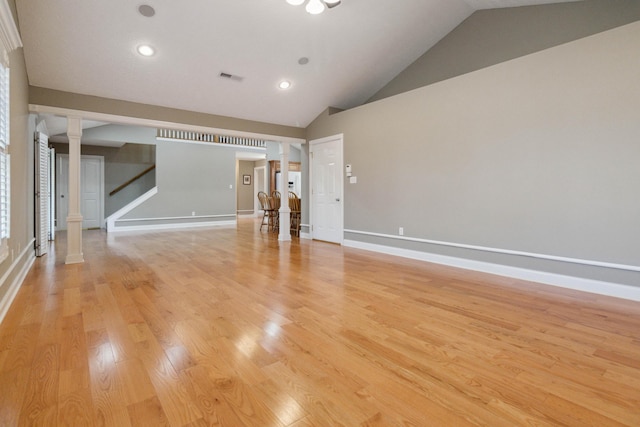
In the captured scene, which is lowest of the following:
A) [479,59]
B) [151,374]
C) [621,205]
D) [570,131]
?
[151,374]

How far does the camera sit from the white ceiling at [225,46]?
3.42 m

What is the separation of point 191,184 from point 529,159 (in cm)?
805

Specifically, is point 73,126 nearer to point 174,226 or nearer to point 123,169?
point 174,226

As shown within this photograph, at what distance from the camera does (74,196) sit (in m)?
4.23

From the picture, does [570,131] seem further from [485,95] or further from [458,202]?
[458,202]

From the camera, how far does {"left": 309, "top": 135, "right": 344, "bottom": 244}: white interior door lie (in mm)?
5883

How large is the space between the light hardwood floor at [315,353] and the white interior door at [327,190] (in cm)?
266

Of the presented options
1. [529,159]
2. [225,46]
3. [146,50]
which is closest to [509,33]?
[529,159]

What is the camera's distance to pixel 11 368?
165cm

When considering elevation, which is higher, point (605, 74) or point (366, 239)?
point (605, 74)

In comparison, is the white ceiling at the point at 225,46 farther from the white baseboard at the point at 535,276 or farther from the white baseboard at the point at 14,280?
the white baseboard at the point at 535,276

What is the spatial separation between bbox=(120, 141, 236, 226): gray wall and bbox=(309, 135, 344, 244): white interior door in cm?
394

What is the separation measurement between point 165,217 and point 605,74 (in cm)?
894

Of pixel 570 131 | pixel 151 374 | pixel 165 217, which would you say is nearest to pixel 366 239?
pixel 570 131
